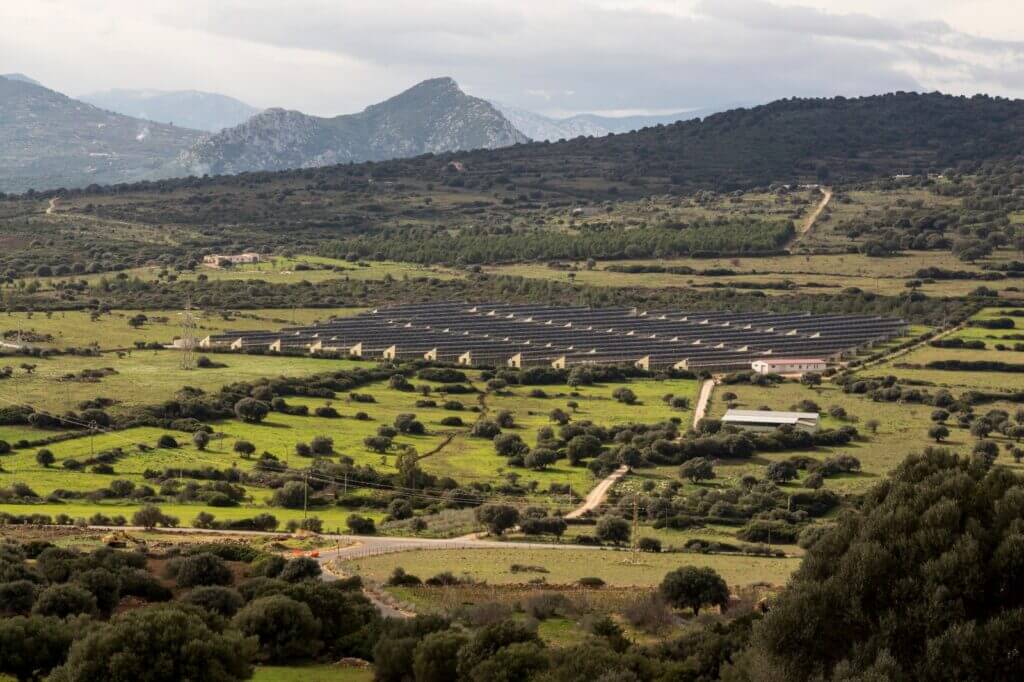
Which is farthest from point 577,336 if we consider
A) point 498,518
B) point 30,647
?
point 30,647

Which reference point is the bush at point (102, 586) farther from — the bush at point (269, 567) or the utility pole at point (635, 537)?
the utility pole at point (635, 537)

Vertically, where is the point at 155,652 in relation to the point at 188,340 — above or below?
above

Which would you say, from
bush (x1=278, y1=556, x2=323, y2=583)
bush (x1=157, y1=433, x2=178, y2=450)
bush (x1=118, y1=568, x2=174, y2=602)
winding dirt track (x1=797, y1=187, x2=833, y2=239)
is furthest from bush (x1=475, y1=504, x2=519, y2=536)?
winding dirt track (x1=797, y1=187, x2=833, y2=239)

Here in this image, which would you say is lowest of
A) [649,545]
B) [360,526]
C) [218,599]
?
[360,526]

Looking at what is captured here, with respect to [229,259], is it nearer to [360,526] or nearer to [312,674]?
[360,526]

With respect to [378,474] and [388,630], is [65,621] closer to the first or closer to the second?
[388,630]

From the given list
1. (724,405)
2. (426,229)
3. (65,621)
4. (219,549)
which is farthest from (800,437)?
(426,229)
